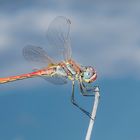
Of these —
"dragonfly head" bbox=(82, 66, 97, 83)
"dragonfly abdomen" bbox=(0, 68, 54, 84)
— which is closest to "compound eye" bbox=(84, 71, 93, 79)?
"dragonfly head" bbox=(82, 66, 97, 83)

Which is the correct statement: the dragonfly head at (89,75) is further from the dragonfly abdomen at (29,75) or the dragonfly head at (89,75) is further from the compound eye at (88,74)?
the dragonfly abdomen at (29,75)

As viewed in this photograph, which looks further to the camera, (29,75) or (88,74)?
(29,75)

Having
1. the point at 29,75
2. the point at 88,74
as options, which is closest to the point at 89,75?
the point at 88,74

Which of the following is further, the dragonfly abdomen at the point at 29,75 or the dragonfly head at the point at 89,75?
the dragonfly abdomen at the point at 29,75

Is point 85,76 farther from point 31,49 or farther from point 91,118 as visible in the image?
point 91,118

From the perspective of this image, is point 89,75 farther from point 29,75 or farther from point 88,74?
point 29,75

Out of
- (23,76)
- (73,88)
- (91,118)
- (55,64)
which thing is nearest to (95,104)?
(91,118)

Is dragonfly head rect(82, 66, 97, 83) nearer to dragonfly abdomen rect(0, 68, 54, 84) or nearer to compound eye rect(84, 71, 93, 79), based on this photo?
compound eye rect(84, 71, 93, 79)

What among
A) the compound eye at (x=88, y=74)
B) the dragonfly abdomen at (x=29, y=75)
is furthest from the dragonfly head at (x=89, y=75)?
the dragonfly abdomen at (x=29, y=75)

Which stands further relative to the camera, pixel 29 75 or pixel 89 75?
pixel 29 75
